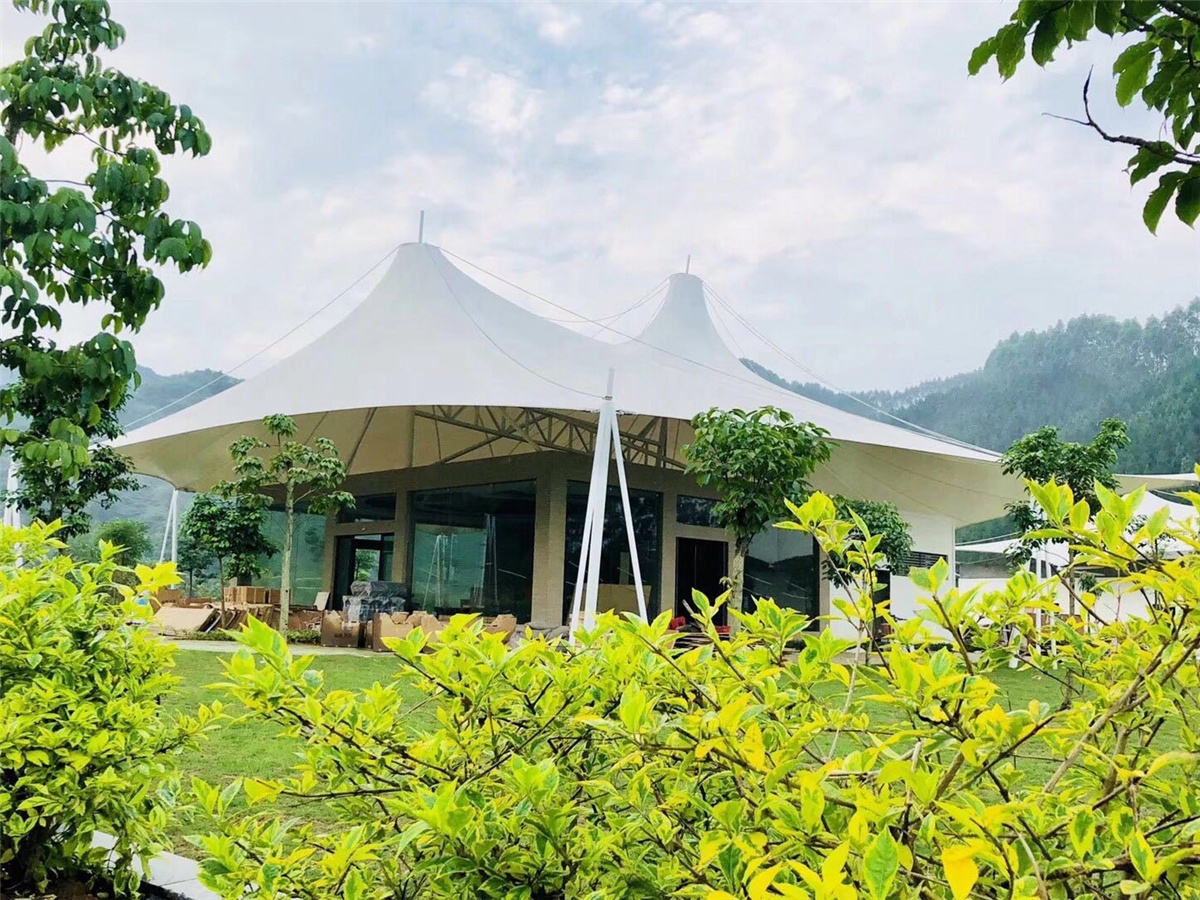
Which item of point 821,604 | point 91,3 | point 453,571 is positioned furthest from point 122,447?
point 91,3

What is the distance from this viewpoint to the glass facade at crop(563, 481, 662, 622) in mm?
14711

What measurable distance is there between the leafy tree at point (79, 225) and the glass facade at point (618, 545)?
38.4 ft

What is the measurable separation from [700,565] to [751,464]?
27.0ft

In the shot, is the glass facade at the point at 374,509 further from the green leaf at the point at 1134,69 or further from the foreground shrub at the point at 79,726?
the green leaf at the point at 1134,69

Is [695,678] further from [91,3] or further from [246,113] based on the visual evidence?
[246,113]

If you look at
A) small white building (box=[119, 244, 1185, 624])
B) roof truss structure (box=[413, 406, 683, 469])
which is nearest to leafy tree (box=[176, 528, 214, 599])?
small white building (box=[119, 244, 1185, 624])

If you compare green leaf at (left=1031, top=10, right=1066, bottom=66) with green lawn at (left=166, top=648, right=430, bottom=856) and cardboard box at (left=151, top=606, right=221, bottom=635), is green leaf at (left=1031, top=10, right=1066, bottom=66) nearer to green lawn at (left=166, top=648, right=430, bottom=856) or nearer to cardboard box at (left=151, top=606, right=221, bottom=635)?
green lawn at (left=166, top=648, right=430, bottom=856)

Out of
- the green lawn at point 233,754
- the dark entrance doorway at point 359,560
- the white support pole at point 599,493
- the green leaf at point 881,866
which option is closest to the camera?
the green leaf at point 881,866

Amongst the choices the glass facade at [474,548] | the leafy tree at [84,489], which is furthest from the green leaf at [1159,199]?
the glass facade at [474,548]

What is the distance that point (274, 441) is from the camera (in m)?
16.8

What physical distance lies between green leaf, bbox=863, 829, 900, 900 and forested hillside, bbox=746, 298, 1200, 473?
51.6 m

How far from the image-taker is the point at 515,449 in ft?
51.9

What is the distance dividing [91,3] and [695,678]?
9.98ft

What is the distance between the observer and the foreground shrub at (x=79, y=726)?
223cm
